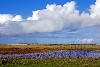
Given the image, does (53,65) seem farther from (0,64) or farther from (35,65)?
(0,64)

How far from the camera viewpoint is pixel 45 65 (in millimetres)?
46594

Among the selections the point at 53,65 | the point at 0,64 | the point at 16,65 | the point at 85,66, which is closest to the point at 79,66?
the point at 85,66

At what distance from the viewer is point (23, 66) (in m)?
44.9

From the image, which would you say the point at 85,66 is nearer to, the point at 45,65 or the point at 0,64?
the point at 45,65

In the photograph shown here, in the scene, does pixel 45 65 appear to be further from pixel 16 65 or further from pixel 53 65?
pixel 16 65

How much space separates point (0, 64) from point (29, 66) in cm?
584

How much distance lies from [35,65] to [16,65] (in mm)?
3530

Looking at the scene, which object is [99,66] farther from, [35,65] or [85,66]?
[35,65]

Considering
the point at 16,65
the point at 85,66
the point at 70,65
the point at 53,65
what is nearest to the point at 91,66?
the point at 85,66

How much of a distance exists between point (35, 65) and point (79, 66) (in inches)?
321

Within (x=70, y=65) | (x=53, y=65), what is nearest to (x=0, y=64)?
(x=53, y=65)

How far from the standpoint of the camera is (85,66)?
1762 inches

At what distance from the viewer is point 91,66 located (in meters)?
44.4

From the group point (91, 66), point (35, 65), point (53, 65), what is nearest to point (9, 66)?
point (35, 65)
